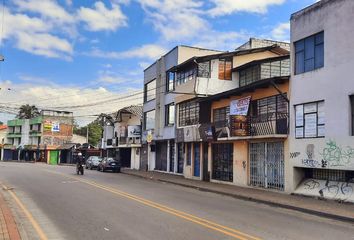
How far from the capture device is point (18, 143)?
333ft

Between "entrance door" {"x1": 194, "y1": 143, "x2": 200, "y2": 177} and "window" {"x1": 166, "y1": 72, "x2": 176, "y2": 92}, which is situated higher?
"window" {"x1": 166, "y1": 72, "x2": 176, "y2": 92}

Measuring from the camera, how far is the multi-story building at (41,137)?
89875 millimetres

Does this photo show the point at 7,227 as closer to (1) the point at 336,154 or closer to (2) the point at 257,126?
(1) the point at 336,154

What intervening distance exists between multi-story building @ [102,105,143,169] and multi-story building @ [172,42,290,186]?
487 inches

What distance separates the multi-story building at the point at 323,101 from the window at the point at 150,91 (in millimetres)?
23971

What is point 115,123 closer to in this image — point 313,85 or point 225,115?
point 225,115

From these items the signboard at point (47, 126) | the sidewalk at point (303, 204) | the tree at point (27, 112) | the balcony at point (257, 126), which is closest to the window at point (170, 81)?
the balcony at point (257, 126)

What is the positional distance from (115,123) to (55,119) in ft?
132

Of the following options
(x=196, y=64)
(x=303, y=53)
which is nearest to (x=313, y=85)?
(x=303, y=53)

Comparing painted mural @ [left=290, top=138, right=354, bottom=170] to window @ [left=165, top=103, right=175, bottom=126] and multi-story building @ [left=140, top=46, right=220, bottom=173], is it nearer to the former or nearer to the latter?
multi-story building @ [left=140, top=46, right=220, bottom=173]

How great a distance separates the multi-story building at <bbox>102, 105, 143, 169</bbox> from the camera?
161ft

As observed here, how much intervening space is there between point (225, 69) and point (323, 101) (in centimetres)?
1391

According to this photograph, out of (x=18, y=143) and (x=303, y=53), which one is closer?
(x=303, y=53)

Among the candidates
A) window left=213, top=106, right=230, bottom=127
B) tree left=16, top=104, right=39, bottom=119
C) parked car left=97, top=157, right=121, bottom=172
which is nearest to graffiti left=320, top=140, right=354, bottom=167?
window left=213, top=106, right=230, bottom=127
